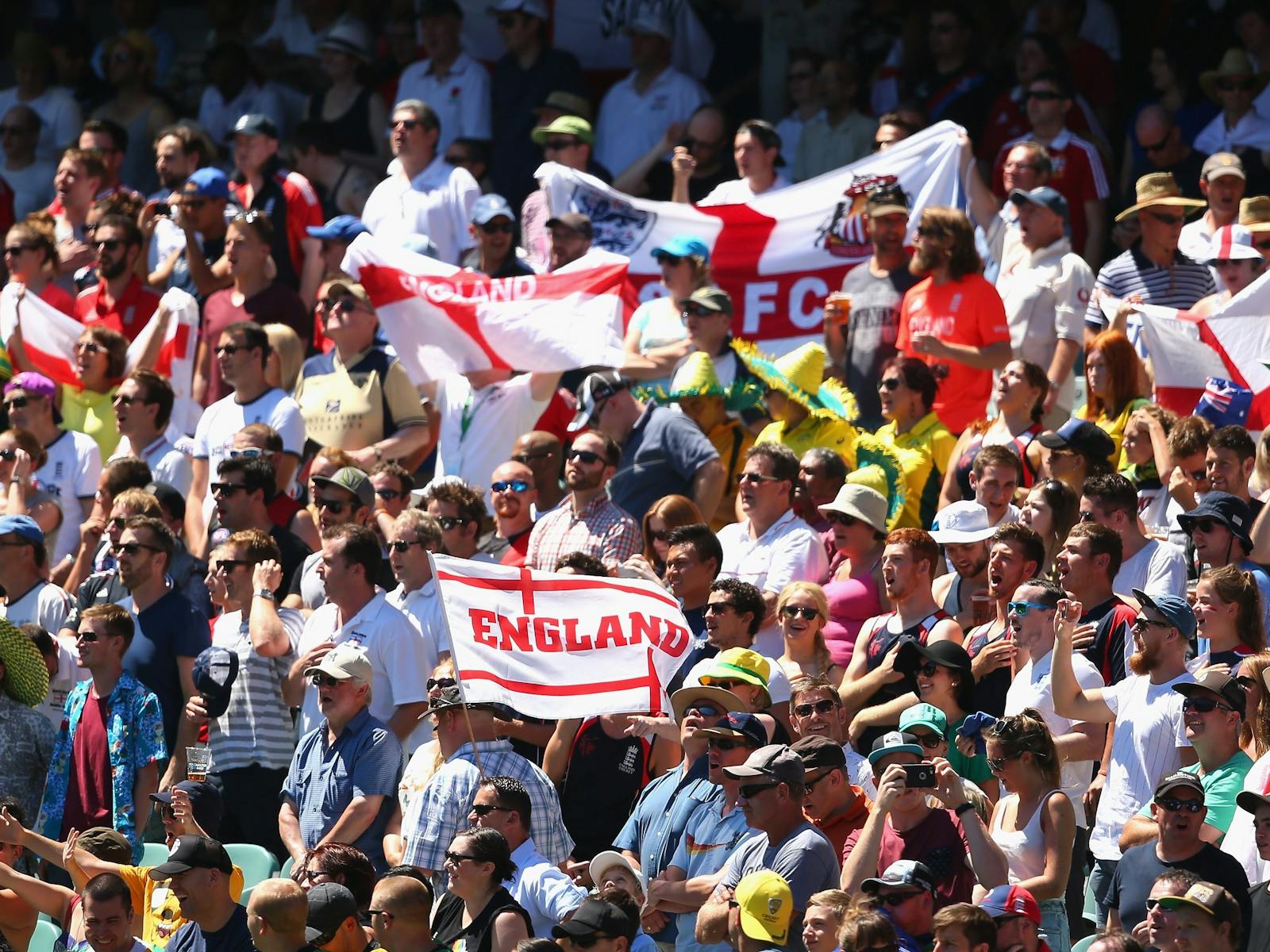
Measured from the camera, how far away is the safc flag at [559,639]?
30.5ft

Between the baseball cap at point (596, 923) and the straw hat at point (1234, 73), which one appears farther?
the straw hat at point (1234, 73)

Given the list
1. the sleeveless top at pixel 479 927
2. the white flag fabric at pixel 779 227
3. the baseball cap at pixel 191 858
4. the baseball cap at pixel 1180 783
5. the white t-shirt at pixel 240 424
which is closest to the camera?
the baseball cap at pixel 1180 783

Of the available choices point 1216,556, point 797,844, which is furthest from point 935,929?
point 1216,556

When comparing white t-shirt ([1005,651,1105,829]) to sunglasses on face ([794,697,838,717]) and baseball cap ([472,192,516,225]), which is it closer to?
sunglasses on face ([794,697,838,717])

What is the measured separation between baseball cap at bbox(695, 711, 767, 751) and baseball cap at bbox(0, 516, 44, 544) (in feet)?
13.5

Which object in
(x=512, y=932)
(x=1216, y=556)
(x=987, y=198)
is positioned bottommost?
(x=512, y=932)

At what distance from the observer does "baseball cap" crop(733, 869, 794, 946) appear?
7.81m

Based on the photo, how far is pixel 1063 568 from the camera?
361 inches

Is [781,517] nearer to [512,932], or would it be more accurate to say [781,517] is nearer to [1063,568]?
[1063,568]

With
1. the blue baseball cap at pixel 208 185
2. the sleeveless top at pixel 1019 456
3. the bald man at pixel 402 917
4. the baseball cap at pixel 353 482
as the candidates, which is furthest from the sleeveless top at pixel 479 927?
the blue baseball cap at pixel 208 185

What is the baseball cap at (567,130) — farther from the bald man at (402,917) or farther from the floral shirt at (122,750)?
the bald man at (402,917)

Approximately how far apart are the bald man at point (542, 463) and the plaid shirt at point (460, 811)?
2.82 meters

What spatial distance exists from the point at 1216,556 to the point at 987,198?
440 cm

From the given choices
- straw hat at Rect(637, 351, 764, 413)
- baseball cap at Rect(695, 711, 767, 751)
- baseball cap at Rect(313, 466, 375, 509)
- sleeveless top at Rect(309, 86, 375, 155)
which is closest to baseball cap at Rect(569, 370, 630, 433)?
straw hat at Rect(637, 351, 764, 413)
